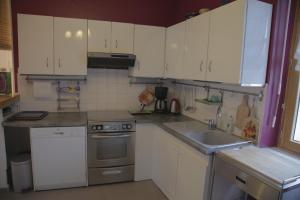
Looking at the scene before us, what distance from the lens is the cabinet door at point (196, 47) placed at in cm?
225

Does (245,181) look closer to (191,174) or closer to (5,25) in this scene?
(191,174)

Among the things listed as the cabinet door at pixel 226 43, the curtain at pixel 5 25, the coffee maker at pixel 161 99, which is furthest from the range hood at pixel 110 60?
the cabinet door at pixel 226 43

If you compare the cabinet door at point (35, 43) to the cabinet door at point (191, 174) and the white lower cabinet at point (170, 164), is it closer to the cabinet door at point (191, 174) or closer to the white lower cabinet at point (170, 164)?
the white lower cabinet at point (170, 164)

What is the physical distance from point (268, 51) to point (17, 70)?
2878 mm

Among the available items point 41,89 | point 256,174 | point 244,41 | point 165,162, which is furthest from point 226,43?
point 41,89

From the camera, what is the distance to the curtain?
2.72 meters

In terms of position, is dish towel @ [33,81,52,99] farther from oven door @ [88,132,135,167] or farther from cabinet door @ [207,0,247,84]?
cabinet door @ [207,0,247,84]

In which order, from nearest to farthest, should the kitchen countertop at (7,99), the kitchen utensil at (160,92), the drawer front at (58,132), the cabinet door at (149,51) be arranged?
1. the kitchen countertop at (7,99)
2. the drawer front at (58,132)
3. the cabinet door at (149,51)
4. the kitchen utensil at (160,92)

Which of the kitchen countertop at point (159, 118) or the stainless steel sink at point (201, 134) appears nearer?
the stainless steel sink at point (201, 134)

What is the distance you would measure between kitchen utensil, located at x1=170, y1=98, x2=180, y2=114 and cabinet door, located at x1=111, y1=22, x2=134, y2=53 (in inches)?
37.0

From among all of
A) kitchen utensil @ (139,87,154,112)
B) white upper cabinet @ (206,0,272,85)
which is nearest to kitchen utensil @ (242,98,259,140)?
white upper cabinet @ (206,0,272,85)

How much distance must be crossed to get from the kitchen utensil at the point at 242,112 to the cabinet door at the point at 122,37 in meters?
1.55

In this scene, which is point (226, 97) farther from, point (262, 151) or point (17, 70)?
point (17, 70)

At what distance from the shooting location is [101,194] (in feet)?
8.79
